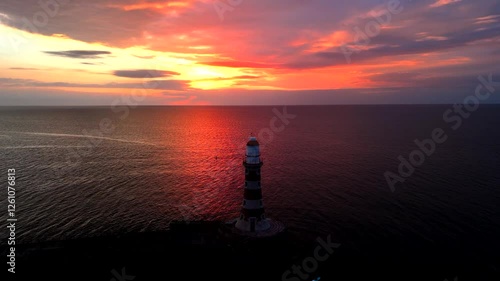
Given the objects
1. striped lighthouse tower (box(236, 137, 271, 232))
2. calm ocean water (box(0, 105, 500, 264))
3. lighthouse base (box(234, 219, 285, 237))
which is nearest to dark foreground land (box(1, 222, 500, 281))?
lighthouse base (box(234, 219, 285, 237))

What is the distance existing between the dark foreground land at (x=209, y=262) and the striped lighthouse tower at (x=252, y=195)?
1.53 meters

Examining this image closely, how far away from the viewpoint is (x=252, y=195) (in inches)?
1400

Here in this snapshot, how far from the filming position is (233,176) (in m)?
75.8

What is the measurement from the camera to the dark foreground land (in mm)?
30266

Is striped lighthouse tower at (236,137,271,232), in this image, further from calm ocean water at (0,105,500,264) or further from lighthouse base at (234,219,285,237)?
calm ocean water at (0,105,500,264)

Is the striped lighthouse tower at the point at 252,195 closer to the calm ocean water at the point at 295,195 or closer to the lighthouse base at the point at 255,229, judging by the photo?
the lighthouse base at the point at 255,229

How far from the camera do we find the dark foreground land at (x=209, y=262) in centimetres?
3027

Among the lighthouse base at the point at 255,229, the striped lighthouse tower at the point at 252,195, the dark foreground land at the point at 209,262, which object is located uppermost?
the striped lighthouse tower at the point at 252,195

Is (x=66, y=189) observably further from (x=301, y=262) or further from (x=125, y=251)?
(x=301, y=262)

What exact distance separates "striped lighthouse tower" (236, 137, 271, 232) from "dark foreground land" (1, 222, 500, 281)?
1535 mm

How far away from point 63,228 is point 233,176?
3783 centimetres

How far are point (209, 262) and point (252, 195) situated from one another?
803 cm

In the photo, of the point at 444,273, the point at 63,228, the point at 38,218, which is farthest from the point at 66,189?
the point at 444,273

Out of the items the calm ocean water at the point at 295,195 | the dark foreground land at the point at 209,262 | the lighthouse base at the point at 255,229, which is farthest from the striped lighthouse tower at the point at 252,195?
the calm ocean water at the point at 295,195
